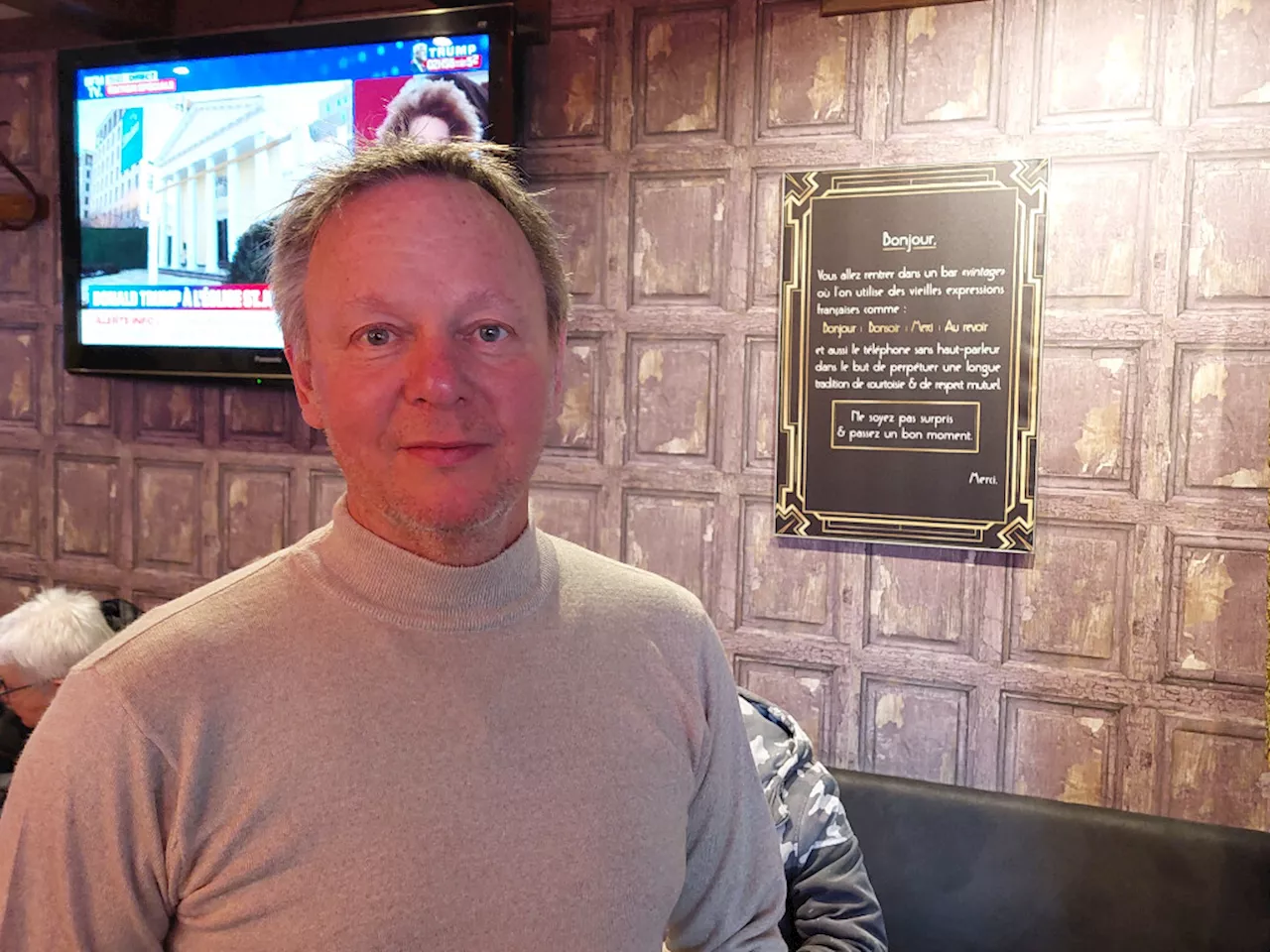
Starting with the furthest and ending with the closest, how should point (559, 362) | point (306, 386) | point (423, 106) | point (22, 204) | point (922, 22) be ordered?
1. point (22, 204)
2. point (423, 106)
3. point (922, 22)
4. point (559, 362)
5. point (306, 386)

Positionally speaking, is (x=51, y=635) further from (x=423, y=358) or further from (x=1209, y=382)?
(x=1209, y=382)

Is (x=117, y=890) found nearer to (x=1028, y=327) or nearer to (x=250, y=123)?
(x=1028, y=327)

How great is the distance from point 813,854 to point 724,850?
2.99ft

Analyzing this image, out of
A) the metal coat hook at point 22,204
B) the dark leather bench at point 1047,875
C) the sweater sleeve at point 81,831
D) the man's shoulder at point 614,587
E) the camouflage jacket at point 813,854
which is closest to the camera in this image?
the sweater sleeve at point 81,831

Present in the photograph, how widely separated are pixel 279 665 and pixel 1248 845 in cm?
212

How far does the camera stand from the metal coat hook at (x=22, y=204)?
9.95 feet

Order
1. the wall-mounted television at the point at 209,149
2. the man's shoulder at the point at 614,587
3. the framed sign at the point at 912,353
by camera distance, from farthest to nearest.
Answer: the wall-mounted television at the point at 209,149 < the framed sign at the point at 912,353 < the man's shoulder at the point at 614,587

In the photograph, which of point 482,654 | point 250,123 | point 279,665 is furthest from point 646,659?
point 250,123

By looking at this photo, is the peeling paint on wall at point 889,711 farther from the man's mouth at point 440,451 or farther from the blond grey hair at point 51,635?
the blond grey hair at point 51,635

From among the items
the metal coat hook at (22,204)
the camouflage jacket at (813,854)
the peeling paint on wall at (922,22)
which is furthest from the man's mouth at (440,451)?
the metal coat hook at (22,204)

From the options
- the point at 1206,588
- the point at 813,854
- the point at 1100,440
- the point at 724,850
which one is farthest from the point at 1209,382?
the point at 724,850

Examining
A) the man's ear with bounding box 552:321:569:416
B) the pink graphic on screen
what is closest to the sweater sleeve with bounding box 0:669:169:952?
the man's ear with bounding box 552:321:569:416

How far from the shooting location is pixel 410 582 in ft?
3.04

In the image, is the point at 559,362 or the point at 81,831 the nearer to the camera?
the point at 81,831
